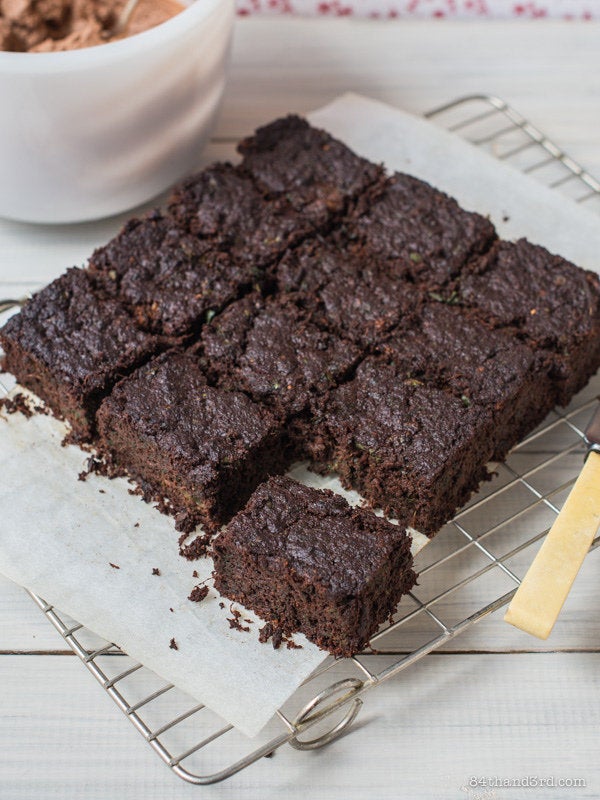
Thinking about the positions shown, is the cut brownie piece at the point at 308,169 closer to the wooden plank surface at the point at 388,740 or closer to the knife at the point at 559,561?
the knife at the point at 559,561

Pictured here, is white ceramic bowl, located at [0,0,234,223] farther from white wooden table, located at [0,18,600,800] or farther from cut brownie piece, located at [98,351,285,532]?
white wooden table, located at [0,18,600,800]

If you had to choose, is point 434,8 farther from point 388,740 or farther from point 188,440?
point 388,740

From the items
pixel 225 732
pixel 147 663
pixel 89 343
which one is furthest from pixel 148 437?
pixel 225 732

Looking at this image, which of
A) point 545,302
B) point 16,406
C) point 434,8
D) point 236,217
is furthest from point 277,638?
point 434,8

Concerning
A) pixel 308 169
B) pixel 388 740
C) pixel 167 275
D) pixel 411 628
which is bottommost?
pixel 388 740

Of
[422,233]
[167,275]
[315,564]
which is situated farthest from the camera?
[422,233]

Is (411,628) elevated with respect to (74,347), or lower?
lower

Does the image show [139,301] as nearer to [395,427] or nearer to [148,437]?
[148,437]
